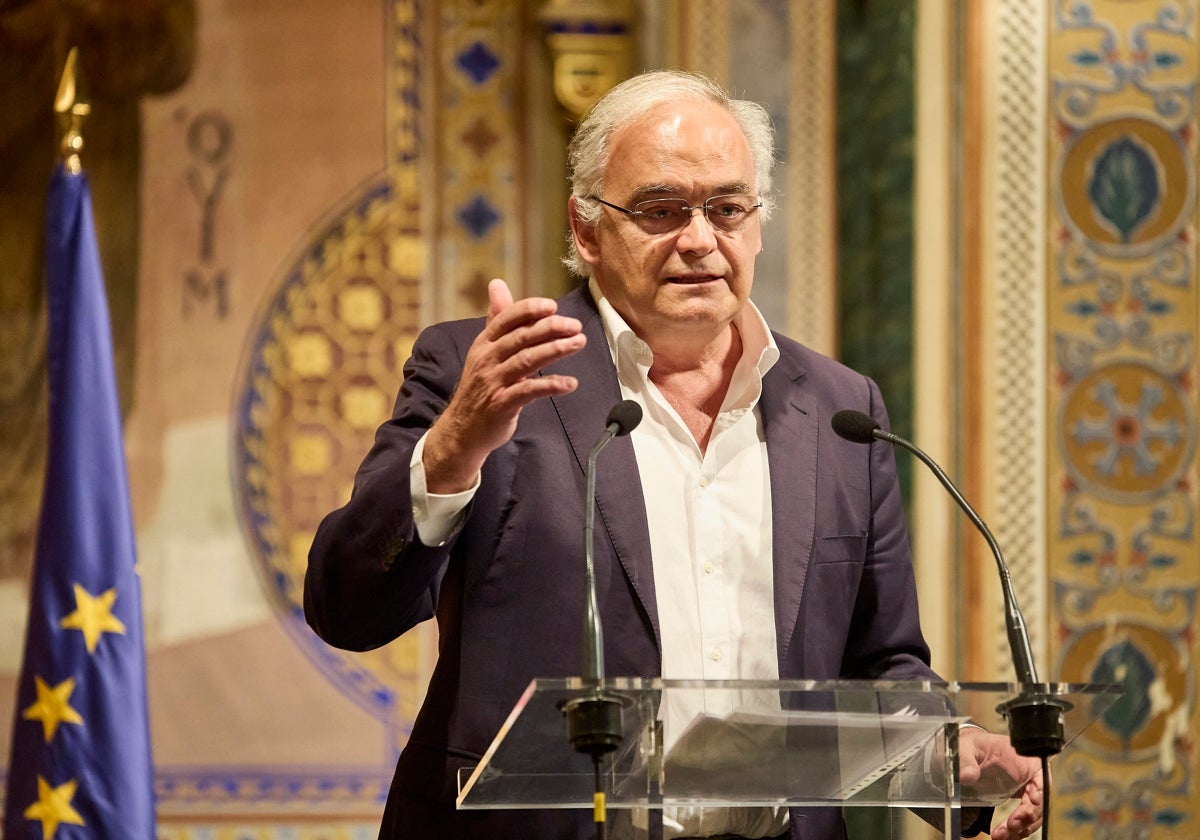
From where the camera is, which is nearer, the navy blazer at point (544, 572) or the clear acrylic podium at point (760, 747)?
the clear acrylic podium at point (760, 747)

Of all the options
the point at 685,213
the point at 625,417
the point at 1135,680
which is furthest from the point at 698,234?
the point at 1135,680

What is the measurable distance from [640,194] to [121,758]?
196 centimetres

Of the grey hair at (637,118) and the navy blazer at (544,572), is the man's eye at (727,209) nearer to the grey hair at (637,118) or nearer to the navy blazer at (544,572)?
the grey hair at (637,118)

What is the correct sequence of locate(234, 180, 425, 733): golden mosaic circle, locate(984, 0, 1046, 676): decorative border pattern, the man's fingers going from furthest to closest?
locate(234, 180, 425, 733): golden mosaic circle, locate(984, 0, 1046, 676): decorative border pattern, the man's fingers

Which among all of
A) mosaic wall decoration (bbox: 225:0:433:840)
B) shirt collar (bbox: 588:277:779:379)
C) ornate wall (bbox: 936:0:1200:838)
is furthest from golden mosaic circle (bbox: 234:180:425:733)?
shirt collar (bbox: 588:277:779:379)

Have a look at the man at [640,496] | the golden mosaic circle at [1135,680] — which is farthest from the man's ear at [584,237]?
the golden mosaic circle at [1135,680]

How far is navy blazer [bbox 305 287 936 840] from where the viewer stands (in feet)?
7.19

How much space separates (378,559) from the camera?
84.5 inches

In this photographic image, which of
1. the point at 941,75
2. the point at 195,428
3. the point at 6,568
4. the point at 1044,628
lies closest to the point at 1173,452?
the point at 1044,628

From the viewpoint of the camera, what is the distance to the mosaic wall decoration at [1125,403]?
3.97m

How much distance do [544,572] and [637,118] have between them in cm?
77

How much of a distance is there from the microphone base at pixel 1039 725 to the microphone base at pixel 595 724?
0.48m

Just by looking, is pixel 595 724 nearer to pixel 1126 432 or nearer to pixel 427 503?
pixel 427 503

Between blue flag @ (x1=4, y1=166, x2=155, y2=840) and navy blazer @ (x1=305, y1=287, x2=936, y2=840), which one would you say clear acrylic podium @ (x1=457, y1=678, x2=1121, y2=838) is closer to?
navy blazer @ (x1=305, y1=287, x2=936, y2=840)
